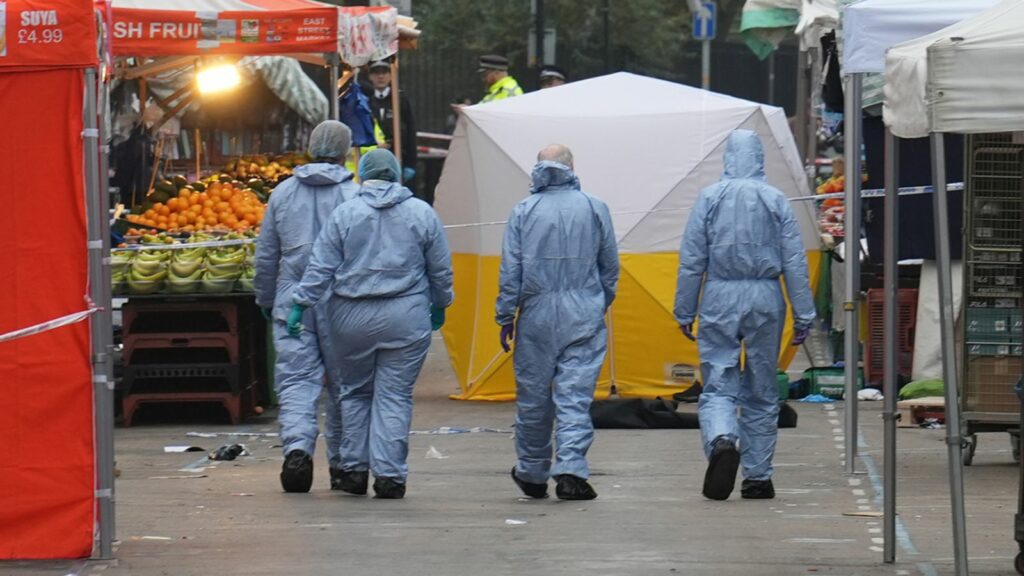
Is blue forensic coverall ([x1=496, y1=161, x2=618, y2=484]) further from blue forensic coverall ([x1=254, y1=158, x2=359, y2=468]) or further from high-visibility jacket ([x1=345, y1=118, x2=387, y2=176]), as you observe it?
high-visibility jacket ([x1=345, y1=118, x2=387, y2=176])

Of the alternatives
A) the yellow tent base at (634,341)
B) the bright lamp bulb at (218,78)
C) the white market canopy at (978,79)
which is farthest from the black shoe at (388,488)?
the bright lamp bulb at (218,78)

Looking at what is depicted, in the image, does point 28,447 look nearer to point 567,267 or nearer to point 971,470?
point 567,267

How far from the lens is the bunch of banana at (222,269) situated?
43.8 feet

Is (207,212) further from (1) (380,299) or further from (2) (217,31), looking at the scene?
(1) (380,299)

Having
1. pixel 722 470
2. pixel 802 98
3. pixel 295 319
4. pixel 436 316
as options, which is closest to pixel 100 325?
pixel 295 319

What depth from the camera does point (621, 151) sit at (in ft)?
47.5

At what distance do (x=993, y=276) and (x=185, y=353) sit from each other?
5.45 metres

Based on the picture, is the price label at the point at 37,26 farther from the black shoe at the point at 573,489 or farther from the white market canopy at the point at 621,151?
the white market canopy at the point at 621,151

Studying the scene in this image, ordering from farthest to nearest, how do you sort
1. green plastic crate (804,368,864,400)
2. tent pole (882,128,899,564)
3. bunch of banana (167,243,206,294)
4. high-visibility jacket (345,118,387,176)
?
high-visibility jacket (345,118,387,176)
green plastic crate (804,368,864,400)
bunch of banana (167,243,206,294)
tent pole (882,128,899,564)

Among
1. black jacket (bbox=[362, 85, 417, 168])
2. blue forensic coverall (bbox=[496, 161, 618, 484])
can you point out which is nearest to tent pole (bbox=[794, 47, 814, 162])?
black jacket (bbox=[362, 85, 417, 168])

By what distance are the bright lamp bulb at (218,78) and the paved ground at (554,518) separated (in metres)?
5.54

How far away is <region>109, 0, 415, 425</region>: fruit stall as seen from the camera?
13438 millimetres

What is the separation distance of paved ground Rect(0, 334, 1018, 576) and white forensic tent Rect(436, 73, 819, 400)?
1.76 metres

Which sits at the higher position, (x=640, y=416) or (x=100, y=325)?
(x=100, y=325)
